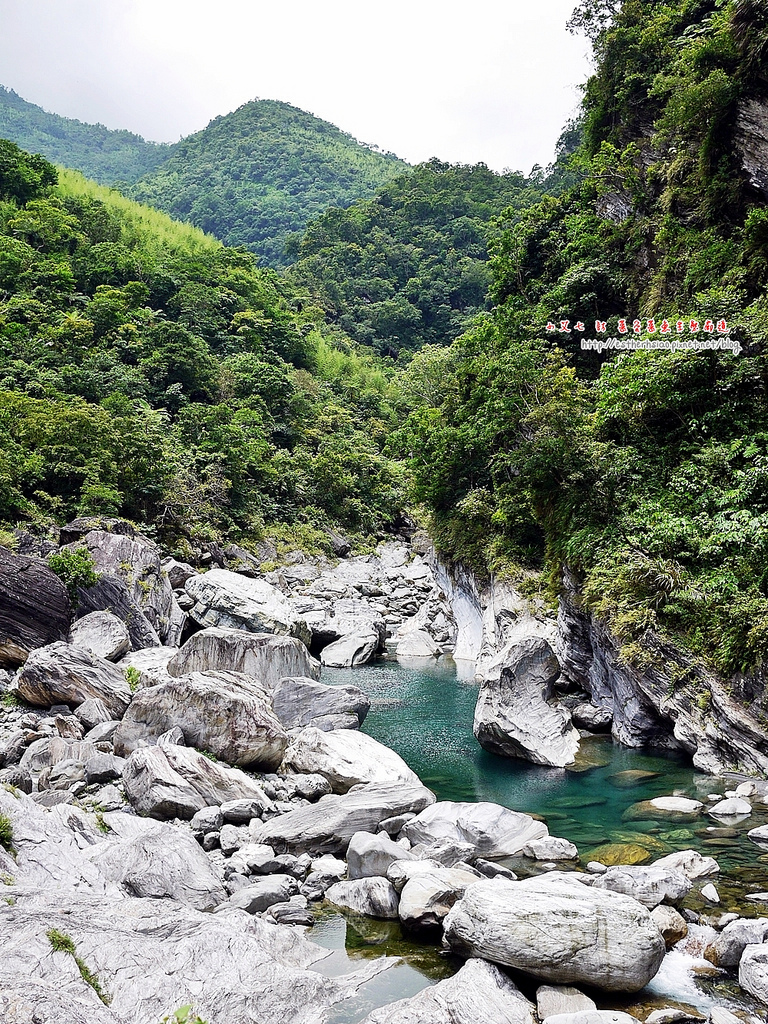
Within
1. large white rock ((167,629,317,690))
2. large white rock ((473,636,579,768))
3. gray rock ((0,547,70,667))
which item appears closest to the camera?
large white rock ((473,636,579,768))

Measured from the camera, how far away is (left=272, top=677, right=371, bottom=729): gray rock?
14.6m

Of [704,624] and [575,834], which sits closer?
[575,834]

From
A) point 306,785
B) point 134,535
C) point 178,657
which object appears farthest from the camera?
point 134,535

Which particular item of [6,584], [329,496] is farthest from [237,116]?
[6,584]

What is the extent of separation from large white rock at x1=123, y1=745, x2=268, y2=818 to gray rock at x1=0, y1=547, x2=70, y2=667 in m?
6.59

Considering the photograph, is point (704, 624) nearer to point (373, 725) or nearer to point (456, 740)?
point (456, 740)

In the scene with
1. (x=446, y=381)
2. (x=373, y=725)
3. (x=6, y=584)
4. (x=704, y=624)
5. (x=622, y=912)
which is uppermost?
(x=446, y=381)

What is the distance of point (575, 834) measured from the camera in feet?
33.5

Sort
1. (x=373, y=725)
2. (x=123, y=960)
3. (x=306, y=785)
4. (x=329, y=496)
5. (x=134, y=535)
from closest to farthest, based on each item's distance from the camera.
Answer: (x=123, y=960), (x=306, y=785), (x=373, y=725), (x=134, y=535), (x=329, y=496)

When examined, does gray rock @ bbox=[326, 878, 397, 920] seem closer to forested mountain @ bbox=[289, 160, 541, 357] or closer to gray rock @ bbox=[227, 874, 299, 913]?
gray rock @ bbox=[227, 874, 299, 913]

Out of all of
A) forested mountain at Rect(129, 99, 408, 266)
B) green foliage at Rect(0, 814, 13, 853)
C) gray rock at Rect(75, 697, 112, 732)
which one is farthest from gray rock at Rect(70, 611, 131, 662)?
forested mountain at Rect(129, 99, 408, 266)

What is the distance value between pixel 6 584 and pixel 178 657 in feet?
14.9

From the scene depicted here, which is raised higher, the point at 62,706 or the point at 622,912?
the point at 622,912

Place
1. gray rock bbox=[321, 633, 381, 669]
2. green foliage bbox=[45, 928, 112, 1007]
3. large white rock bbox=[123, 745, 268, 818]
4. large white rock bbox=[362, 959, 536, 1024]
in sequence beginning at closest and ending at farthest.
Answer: green foliage bbox=[45, 928, 112, 1007] < large white rock bbox=[362, 959, 536, 1024] < large white rock bbox=[123, 745, 268, 818] < gray rock bbox=[321, 633, 381, 669]
